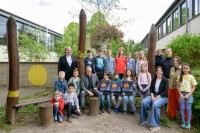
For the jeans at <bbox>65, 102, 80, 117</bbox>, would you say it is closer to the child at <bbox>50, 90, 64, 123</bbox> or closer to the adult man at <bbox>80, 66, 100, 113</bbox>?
the child at <bbox>50, 90, 64, 123</bbox>

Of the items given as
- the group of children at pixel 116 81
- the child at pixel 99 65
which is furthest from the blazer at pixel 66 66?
the child at pixel 99 65

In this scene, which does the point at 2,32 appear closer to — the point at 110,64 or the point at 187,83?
the point at 110,64

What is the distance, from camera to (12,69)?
20.6 feet

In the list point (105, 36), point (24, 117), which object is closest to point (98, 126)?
point (24, 117)

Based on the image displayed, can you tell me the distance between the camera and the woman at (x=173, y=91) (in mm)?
6367

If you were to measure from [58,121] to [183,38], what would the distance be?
20.2 feet

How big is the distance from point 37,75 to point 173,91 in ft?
27.4

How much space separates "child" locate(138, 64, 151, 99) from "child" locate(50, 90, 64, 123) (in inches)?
90.6

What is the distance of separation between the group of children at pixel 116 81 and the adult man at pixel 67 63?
0.36 metres

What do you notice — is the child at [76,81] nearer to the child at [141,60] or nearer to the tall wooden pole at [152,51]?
the child at [141,60]

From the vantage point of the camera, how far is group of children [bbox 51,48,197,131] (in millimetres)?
6090

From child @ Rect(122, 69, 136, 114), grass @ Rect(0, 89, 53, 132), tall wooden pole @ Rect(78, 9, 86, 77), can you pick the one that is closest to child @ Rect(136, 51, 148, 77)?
child @ Rect(122, 69, 136, 114)

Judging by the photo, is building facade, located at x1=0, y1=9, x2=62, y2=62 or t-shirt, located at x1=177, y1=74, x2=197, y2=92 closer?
t-shirt, located at x1=177, y1=74, x2=197, y2=92

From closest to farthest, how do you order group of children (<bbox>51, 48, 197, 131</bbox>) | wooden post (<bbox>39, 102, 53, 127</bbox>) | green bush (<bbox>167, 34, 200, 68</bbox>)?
wooden post (<bbox>39, 102, 53, 127</bbox>) < group of children (<bbox>51, 48, 197, 131</bbox>) < green bush (<bbox>167, 34, 200, 68</bbox>)
